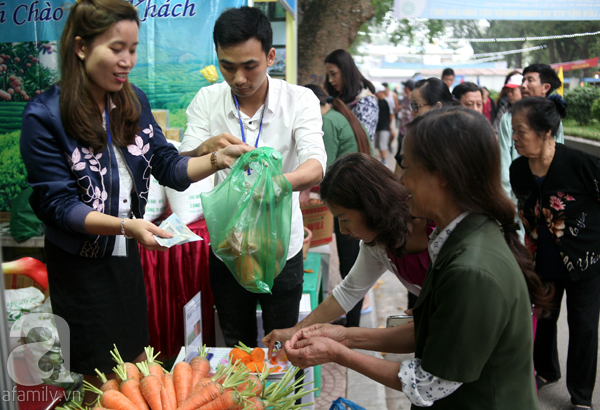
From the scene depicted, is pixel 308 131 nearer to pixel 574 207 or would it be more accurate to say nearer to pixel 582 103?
pixel 574 207

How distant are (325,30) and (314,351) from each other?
292 inches

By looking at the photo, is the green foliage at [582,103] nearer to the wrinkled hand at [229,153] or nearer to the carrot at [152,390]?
the wrinkled hand at [229,153]

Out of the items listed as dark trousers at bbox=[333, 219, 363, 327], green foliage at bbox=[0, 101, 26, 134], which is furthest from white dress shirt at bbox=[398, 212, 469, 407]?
dark trousers at bbox=[333, 219, 363, 327]

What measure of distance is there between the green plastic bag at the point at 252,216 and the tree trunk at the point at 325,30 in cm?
648

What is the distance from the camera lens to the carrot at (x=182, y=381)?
167 cm

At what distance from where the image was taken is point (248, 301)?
2395 millimetres

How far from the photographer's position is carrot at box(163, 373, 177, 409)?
1625 mm

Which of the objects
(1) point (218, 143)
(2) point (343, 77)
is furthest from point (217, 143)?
(2) point (343, 77)

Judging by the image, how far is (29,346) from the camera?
2297 mm

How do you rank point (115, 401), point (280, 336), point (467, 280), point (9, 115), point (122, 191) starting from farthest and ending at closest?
point (9, 115)
point (280, 336)
point (122, 191)
point (115, 401)
point (467, 280)

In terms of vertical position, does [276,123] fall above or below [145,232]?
above

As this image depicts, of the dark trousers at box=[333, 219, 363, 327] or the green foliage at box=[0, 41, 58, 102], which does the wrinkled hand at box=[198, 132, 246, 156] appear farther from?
the dark trousers at box=[333, 219, 363, 327]

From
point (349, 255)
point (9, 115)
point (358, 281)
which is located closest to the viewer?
point (358, 281)

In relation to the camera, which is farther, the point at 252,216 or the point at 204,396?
the point at 252,216
